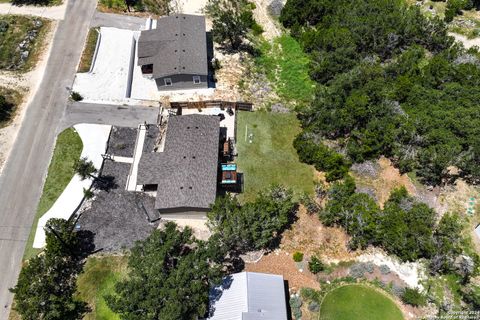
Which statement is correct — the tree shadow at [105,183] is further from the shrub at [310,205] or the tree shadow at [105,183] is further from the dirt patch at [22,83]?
the shrub at [310,205]

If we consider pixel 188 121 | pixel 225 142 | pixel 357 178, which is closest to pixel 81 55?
pixel 188 121

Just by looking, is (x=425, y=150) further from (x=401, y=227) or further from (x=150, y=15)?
(x=150, y=15)

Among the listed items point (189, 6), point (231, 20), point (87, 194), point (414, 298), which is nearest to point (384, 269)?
point (414, 298)

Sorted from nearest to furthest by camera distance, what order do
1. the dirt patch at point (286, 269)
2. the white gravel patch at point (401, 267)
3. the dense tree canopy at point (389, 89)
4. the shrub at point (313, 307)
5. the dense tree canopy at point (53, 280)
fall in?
the dense tree canopy at point (53, 280) < the shrub at point (313, 307) < the dirt patch at point (286, 269) < the white gravel patch at point (401, 267) < the dense tree canopy at point (389, 89)

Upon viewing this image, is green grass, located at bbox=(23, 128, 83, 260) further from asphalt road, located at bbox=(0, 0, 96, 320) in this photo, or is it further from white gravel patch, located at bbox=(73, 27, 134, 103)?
white gravel patch, located at bbox=(73, 27, 134, 103)

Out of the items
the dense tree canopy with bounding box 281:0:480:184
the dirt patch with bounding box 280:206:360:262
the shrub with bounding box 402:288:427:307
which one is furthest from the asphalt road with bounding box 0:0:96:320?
the shrub with bounding box 402:288:427:307

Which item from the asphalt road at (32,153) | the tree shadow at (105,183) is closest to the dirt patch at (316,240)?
the tree shadow at (105,183)

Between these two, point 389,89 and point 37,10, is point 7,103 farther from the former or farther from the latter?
point 389,89
